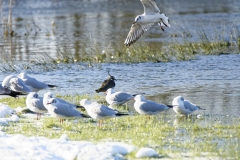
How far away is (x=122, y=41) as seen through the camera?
2417cm

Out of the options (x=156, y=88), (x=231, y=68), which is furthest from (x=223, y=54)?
(x=156, y=88)

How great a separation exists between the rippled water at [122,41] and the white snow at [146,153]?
3.40m

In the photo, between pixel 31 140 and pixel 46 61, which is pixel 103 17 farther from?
pixel 31 140

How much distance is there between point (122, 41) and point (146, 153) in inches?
665

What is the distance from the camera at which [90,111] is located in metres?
9.74

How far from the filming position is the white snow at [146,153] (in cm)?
748

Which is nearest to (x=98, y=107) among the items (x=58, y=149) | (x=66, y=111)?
(x=66, y=111)

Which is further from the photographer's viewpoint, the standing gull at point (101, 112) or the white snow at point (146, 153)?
the standing gull at point (101, 112)

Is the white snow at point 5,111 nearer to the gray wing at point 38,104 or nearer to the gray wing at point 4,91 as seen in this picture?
the gray wing at point 38,104

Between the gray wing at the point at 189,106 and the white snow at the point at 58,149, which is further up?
the gray wing at the point at 189,106

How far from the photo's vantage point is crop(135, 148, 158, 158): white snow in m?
7.48

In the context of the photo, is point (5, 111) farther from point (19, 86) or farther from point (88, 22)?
point (88, 22)

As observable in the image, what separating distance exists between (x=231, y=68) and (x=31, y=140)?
9.24m

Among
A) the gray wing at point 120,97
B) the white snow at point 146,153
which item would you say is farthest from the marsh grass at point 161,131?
the gray wing at point 120,97
